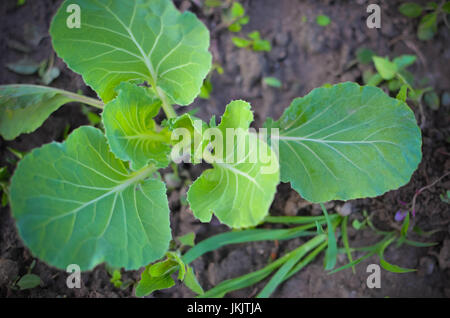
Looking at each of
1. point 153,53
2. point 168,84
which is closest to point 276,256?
point 168,84

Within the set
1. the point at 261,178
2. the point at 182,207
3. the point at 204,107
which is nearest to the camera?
the point at 261,178

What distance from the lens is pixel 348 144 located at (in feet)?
4.47

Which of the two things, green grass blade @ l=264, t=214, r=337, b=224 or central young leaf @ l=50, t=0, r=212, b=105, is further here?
green grass blade @ l=264, t=214, r=337, b=224

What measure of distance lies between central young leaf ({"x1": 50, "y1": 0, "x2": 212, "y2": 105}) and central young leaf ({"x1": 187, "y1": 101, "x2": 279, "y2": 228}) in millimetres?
329

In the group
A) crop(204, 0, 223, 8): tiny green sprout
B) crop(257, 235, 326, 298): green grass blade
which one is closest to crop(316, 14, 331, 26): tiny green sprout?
crop(204, 0, 223, 8): tiny green sprout

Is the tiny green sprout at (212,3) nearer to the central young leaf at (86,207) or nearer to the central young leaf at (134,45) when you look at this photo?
the central young leaf at (134,45)

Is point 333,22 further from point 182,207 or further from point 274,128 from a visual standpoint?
point 182,207

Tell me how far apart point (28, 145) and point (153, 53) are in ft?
3.10

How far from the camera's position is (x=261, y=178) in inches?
41.3

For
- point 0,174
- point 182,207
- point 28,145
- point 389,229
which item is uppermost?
point 28,145

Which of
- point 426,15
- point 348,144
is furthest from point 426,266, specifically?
point 426,15

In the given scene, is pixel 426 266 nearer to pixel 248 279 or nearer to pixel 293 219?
pixel 293 219

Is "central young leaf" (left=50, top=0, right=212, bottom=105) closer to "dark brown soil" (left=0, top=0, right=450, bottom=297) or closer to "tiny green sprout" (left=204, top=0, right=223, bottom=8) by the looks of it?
"dark brown soil" (left=0, top=0, right=450, bottom=297)

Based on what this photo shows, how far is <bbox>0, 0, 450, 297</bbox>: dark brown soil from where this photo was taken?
1.70m
